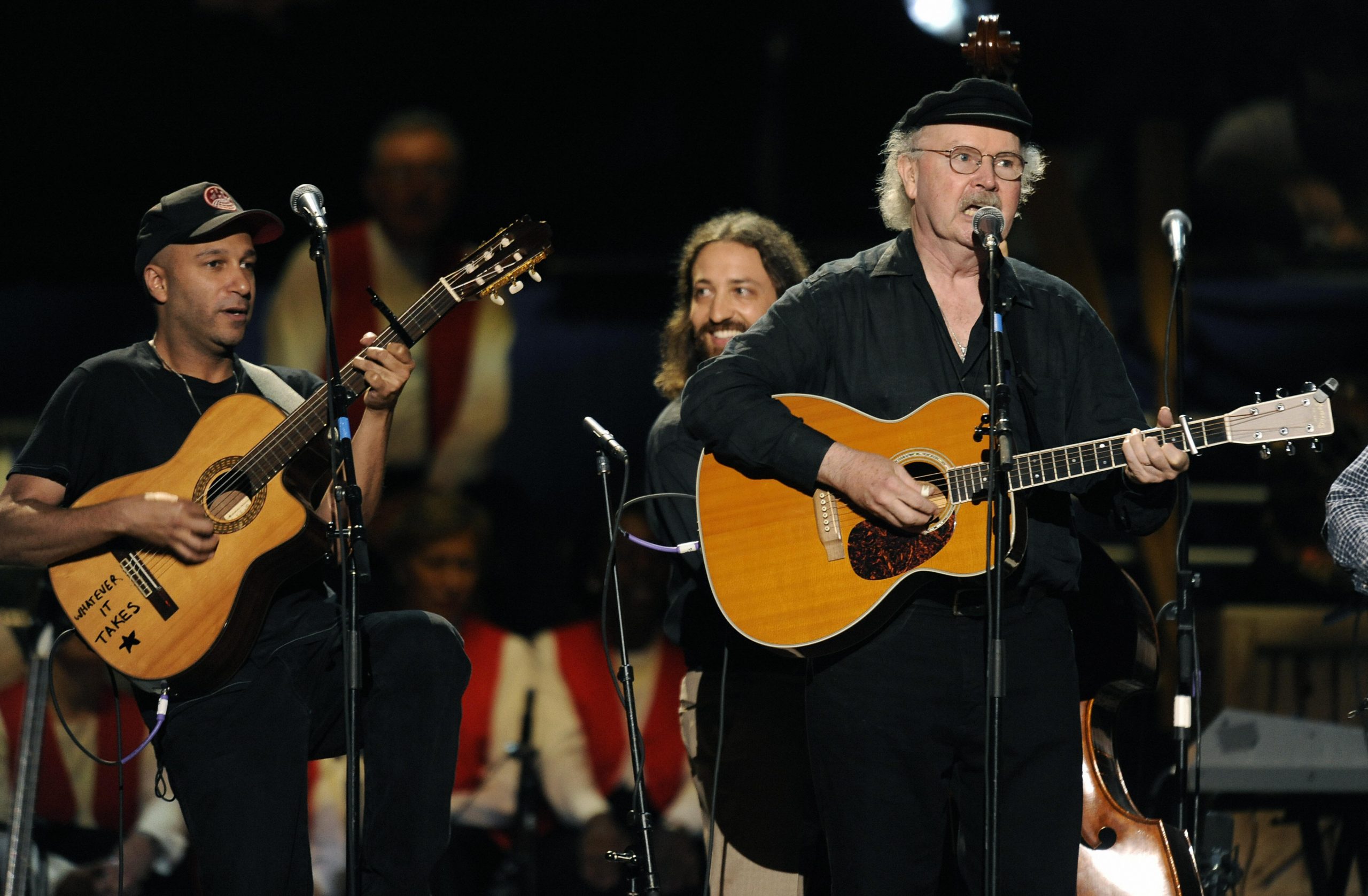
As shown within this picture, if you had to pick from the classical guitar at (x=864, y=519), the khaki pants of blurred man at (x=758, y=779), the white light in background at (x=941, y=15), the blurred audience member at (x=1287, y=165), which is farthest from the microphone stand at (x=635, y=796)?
the blurred audience member at (x=1287, y=165)

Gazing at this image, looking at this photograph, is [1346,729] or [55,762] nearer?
[1346,729]

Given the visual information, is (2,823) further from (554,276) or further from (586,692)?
(554,276)

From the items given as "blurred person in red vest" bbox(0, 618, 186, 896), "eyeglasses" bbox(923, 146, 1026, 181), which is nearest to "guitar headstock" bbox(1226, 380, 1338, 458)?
"eyeglasses" bbox(923, 146, 1026, 181)

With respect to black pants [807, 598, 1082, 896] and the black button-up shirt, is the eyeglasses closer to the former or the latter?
the black button-up shirt

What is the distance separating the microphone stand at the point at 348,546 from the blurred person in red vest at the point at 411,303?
293 centimetres

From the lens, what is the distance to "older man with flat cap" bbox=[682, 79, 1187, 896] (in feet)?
9.90

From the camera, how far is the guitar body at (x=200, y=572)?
3545mm

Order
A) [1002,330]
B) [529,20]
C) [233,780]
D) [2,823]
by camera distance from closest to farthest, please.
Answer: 1. [1002,330]
2. [233,780]
3. [2,823]
4. [529,20]

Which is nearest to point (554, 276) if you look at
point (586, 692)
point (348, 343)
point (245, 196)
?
point (348, 343)

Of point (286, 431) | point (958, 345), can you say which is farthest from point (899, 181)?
point (286, 431)

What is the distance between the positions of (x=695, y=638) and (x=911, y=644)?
43.9 inches

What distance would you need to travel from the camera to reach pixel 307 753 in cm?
358

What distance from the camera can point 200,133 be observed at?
6.50 metres

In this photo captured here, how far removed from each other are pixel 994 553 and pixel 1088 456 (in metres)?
0.37
